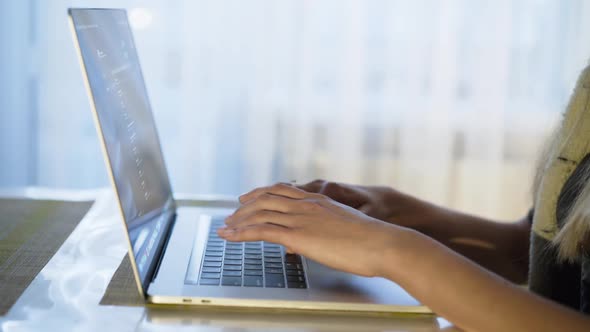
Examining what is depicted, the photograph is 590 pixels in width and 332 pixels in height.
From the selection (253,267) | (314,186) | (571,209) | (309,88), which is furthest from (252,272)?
(309,88)

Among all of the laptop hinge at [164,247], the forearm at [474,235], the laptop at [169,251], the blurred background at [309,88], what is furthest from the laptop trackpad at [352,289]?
the blurred background at [309,88]

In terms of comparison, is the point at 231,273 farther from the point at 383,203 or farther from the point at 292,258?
the point at 383,203

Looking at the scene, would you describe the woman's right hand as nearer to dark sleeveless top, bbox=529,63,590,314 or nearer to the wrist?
dark sleeveless top, bbox=529,63,590,314

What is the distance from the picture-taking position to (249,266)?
909mm

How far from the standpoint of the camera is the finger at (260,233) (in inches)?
32.8

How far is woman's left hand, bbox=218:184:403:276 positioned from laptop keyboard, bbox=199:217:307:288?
0.04 meters

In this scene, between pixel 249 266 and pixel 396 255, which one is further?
pixel 249 266

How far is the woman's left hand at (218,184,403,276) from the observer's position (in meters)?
0.80

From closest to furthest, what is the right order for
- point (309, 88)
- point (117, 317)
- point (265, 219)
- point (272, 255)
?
point (117, 317) → point (265, 219) → point (272, 255) → point (309, 88)

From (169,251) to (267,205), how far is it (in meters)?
0.15

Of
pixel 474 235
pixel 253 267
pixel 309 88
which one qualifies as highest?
pixel 253 267

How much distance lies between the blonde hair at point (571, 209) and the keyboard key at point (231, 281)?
0.35m

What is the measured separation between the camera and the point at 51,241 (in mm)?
991

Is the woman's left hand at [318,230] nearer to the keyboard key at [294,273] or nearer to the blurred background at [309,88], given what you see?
the keyboard key at [294,273]
